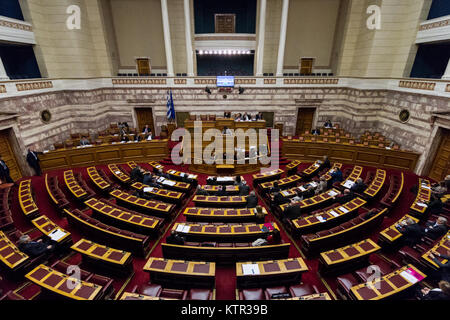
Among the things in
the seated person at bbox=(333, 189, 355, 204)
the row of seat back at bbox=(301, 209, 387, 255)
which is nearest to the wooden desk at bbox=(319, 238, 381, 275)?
the row of seat back at bbox=(301, 209, 387, 255)

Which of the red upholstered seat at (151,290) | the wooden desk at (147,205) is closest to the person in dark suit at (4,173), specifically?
the wooden desk at (147,205)

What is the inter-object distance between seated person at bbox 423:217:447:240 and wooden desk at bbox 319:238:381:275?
2042 millimetres

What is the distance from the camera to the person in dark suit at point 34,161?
11.0 m

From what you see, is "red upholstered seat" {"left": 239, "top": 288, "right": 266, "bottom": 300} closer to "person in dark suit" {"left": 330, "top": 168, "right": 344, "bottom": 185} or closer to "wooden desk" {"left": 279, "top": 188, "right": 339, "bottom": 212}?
"wooden desk" {"left": 279, "top": 188, "right": 339, "bottom": 212}

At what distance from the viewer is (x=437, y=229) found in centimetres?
587

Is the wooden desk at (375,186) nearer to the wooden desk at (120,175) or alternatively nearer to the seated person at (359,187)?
the seated person at (359,187)

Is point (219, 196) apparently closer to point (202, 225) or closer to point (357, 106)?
point (202, 225)

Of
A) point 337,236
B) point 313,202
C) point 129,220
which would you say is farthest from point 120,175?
point 337,236

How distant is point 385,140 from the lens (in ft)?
43.9

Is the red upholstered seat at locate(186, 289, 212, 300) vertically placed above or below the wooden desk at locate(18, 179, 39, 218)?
below

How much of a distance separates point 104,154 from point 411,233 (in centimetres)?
1479

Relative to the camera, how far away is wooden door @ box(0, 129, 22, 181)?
10406 mm
